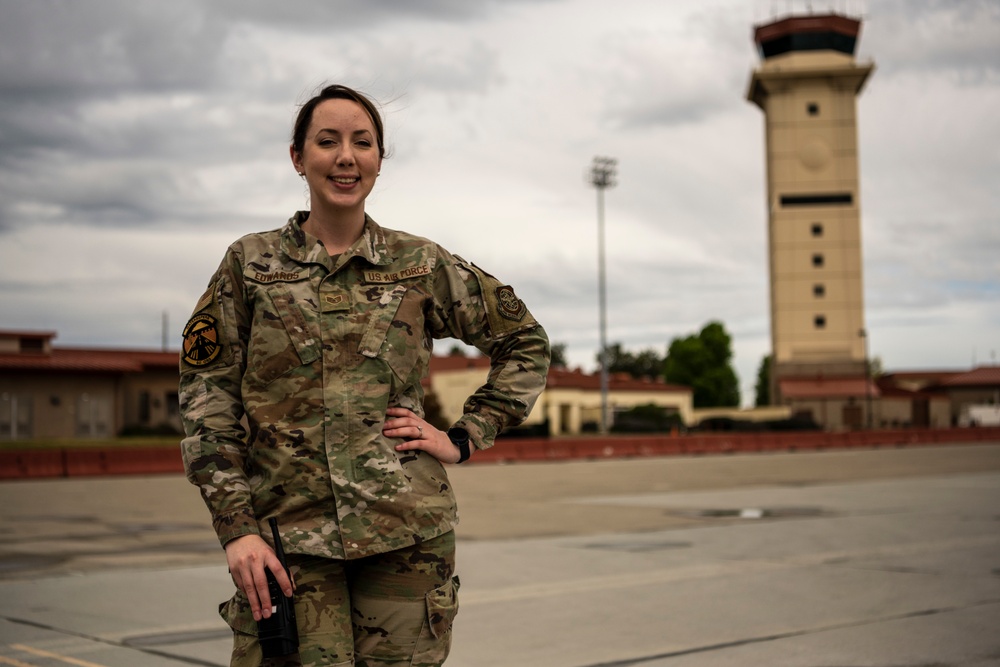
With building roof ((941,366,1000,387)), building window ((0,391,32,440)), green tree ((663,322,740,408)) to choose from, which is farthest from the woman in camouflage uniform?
green tree ((663,322,740,408))

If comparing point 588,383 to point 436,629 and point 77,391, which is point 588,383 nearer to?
point 77,391

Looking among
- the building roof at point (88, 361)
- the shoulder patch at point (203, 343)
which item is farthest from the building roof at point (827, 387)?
the shoulder patch at point (203, 343)

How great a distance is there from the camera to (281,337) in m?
2.79

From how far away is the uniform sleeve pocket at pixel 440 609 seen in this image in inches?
111

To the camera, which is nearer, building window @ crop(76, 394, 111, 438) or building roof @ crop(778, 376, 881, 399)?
building window @ crop(76, 394, 111, 438)

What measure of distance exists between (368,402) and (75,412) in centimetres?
4747

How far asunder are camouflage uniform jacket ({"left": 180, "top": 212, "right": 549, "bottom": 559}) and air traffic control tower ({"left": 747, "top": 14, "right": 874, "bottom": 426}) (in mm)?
80379

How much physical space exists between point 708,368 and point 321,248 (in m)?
101

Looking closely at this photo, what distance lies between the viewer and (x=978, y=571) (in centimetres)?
988

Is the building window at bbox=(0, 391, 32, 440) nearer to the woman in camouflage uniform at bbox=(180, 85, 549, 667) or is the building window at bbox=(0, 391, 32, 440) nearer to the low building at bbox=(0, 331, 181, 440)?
the low building at bbox=(0, 331, 181, 440)

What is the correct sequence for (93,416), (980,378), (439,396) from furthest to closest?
1. (980,378)
2. (439,396)
3. (93,416)

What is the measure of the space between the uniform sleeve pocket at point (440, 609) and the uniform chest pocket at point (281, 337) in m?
0.66

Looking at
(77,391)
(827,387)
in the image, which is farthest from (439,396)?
(827,387)

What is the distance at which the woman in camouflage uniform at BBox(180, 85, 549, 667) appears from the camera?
274 cm
